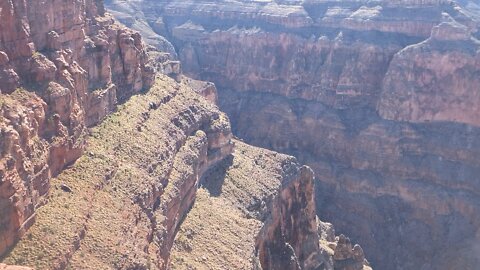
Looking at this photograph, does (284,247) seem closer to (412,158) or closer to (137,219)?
(137,219)

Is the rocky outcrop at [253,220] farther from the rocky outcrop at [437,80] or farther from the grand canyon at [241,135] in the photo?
the rocky outcrop at [437,80]

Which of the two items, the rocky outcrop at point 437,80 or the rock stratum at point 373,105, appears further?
the rocky outcrop at point 437,80

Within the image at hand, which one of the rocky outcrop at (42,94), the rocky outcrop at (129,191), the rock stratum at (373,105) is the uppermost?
the rocky outcrop at (42,94)

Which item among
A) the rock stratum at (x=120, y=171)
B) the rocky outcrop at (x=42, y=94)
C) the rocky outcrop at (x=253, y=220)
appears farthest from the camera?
the rocky outcrop at (x=253, y=220)

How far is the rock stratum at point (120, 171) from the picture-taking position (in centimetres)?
4434

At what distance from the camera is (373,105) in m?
140

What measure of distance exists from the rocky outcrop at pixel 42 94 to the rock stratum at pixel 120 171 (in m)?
Answer: 0.12

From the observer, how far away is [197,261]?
2386 inches

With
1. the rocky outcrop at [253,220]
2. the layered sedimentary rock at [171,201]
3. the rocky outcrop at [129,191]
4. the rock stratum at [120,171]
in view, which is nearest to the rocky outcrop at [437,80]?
the rock stratum at [120,171]

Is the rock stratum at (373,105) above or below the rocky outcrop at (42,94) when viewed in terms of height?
below

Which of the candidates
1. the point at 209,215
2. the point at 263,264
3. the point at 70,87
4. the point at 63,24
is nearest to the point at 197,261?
the point at 209,215

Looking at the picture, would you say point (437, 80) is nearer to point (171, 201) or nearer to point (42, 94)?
point (171, 201)

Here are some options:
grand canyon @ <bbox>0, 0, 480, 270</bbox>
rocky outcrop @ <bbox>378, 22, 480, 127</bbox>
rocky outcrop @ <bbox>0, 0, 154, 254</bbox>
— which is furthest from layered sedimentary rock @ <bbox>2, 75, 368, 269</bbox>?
rocky outcrop @ <bbox>378, 22, 480, 127</bbox>

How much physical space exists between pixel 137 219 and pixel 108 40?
28.2m
